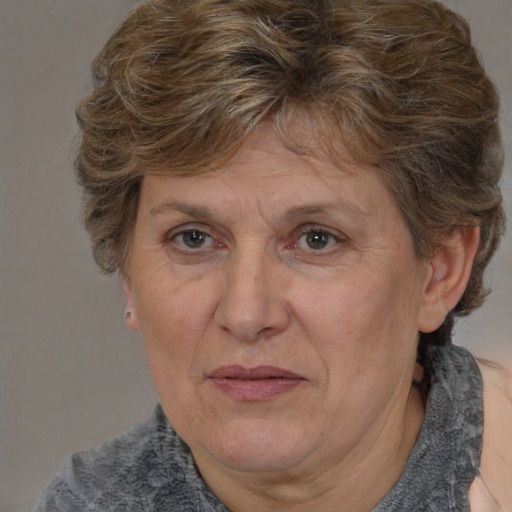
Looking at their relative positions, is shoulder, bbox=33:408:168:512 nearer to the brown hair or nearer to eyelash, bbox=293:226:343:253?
the brown hair

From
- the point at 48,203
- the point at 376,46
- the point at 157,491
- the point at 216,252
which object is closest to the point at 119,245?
the point at 216,252

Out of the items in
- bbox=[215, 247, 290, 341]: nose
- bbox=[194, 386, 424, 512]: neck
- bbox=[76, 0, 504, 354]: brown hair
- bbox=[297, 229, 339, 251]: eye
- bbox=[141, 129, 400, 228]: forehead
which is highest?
bbox=[76, 0, 504, 354]: brown hair

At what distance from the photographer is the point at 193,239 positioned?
6.41 feet

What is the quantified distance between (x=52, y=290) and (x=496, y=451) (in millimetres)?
1570

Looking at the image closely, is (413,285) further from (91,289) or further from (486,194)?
(91,289)

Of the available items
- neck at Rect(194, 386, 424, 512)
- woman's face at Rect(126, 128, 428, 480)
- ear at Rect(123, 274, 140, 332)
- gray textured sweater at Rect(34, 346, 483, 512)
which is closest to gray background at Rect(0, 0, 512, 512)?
gray textured sweater at Rect(34, 346, 483, 512)

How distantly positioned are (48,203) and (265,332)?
149 centimetres

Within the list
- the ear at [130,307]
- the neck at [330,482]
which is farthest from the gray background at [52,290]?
the ear at [130,307]

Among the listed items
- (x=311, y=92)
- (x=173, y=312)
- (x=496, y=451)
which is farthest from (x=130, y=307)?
(x=496, y=451)

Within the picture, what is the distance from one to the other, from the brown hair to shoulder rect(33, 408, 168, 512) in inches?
23.2

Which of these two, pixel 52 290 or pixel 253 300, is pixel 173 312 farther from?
pixel 52 290

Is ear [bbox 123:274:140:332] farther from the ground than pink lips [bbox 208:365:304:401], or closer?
farther from the ground

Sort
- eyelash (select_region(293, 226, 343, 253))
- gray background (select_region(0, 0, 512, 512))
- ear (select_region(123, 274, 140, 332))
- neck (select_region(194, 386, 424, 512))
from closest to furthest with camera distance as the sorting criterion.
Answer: eyelash (select_region(293, 226, 343, 253))
neck (select_region(194, 386, 424, 512))
ear (select_region(123, 274, 140, 332))
gray background (select_region(0, 0, 512, 512))

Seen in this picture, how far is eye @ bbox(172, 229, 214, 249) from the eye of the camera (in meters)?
1.93
